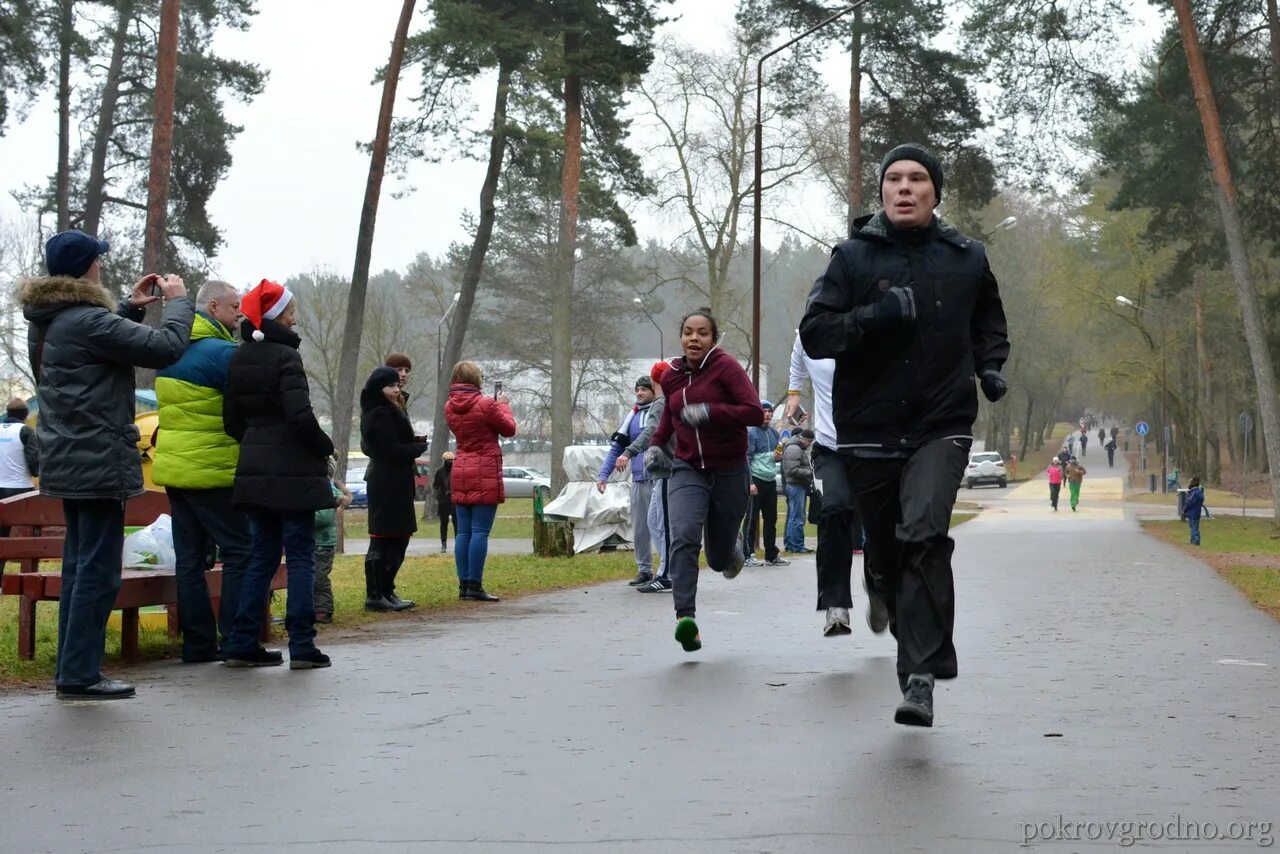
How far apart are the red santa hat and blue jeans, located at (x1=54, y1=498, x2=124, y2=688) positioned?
161cm

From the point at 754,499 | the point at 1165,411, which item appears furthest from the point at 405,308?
the point at 754,499

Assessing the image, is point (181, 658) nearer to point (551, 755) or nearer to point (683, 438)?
point (683, 438)

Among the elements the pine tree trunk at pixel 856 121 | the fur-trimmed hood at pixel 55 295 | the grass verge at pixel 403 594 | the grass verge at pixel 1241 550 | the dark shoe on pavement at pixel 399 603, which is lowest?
the grass verge at pixel 1241 550

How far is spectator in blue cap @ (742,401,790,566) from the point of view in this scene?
770 inches

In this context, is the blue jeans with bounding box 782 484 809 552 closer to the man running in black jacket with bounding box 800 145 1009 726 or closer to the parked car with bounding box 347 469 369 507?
the man running in black jacket with bounding box 800 145 1009 726

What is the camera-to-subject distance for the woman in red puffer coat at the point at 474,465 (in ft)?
44.2

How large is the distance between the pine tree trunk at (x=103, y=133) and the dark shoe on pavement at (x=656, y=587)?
26.1m

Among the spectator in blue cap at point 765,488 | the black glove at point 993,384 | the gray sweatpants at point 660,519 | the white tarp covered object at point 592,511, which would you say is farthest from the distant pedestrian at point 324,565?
the white tarp covered object at point 592,511

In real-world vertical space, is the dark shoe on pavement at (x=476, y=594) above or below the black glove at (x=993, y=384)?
below

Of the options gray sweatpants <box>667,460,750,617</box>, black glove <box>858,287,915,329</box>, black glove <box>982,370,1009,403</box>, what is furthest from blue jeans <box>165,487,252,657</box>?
black glove <box>982,370,1009,403</box>

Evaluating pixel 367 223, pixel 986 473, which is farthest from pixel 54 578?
pixel 986 473

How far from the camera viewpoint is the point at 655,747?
6.32 metres

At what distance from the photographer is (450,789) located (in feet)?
18.2

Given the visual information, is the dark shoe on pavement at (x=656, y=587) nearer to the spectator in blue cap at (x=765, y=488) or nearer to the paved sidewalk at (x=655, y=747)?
the paved sidewalk at (x=655, y=747)
